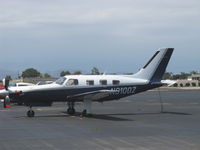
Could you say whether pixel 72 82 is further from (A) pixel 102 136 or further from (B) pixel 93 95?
(A) pixel 102 136

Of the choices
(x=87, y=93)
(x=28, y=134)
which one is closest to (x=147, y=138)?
(x=28, y=134)

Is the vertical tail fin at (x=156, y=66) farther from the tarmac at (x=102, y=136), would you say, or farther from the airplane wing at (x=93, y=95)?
the tarmac at (x=102, y=136)

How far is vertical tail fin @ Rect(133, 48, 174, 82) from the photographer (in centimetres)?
2433

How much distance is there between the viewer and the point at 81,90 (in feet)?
73.9

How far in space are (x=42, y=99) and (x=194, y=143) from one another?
1166 cm

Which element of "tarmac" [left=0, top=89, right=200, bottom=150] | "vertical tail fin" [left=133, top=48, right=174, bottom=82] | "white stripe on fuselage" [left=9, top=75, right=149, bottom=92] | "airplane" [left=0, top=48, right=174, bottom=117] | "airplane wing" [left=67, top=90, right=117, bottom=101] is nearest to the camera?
"tarmac" [left=0, top=89, right=200, bottom=150]

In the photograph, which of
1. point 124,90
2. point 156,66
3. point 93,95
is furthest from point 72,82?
point 156,66

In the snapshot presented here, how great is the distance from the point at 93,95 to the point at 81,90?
1.02 meters

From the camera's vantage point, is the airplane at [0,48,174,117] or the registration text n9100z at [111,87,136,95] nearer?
the airplane at [0,48,174,117]

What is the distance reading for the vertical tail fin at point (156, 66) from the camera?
24.3 metres

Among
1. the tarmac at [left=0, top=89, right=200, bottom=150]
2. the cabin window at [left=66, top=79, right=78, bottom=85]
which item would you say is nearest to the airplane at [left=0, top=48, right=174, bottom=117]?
the cabin window at [left=66, top=79, right=78, bottom=85]

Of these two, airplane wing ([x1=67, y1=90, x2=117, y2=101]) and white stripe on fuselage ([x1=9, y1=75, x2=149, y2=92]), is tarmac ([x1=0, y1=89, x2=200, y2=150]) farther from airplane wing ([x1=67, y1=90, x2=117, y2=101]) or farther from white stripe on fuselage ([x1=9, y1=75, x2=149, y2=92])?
white stripe on fuselage ([x1=9, y1=75, x2=149, y2=92])

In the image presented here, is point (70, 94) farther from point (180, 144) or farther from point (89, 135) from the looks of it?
point (180, 144)

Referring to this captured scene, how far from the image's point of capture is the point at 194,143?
12.3 metres
